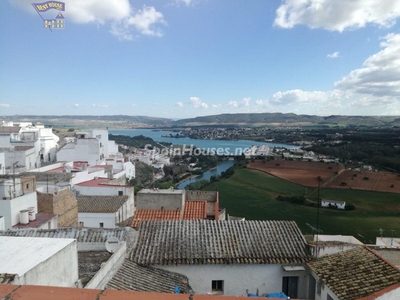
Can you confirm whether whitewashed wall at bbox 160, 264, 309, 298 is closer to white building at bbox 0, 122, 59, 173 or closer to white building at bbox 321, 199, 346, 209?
white building at bbox 0, 122, 59, 173

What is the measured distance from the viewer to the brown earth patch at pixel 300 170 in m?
54.8

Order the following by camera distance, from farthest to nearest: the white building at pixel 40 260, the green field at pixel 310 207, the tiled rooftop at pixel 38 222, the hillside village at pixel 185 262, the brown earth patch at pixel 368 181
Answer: the brown earth patch at pixel 368 181 → the green field at pixel 310 207 → the tiled rooftop at pixel 38 222 → the hillside village at pixel 185 262 → the white building at pixel 40 260

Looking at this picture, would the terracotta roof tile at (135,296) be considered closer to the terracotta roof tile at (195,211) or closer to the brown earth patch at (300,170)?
the terracotta roof tile at (195,211)

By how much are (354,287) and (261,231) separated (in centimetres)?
276

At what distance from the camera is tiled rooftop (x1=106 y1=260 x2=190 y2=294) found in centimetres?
556

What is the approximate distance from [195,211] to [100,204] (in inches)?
209

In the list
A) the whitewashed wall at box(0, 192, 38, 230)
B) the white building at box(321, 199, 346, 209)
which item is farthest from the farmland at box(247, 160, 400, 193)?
the whitewashed wall at box(0, 192, 38, 230)

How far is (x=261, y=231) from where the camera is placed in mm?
8070

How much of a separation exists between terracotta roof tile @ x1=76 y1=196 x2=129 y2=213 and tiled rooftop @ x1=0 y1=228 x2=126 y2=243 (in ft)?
28.5

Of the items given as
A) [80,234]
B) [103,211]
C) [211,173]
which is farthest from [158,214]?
[211,173]

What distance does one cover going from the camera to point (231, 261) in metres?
6.81

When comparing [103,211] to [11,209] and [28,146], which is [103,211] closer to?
[11,209]

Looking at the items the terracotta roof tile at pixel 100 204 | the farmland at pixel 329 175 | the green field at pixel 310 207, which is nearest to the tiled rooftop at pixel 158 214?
the terracotta roof tile at pixel 100 204

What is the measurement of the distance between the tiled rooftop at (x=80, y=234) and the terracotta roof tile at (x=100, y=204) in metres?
8.67
